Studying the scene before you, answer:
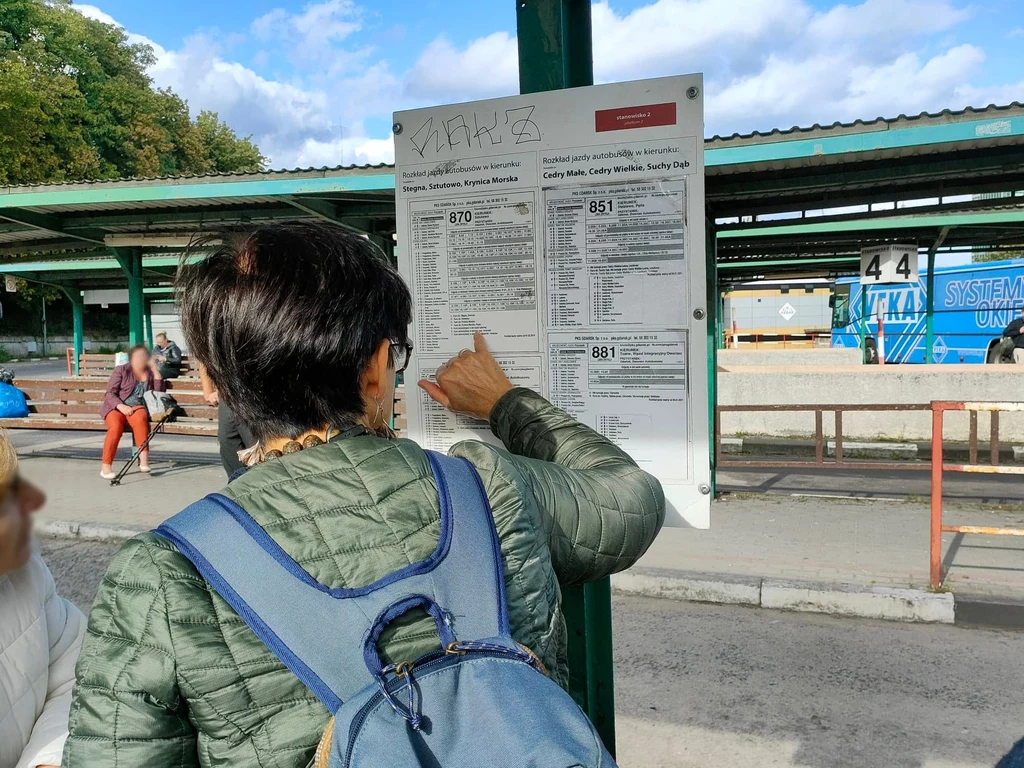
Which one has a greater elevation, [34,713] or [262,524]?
[262,524]

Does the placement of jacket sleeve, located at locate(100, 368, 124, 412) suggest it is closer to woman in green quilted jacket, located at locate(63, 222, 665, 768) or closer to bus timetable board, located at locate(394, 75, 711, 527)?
bus timetable board, located at locate(394, 75, 711, 527)

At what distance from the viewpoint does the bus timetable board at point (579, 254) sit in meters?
1.77

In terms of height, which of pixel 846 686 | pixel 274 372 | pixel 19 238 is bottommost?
pixel 846 686

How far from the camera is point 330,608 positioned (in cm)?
90

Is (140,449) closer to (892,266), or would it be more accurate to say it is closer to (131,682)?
(131,682)

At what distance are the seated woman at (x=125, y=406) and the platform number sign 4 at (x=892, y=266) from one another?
8354mm

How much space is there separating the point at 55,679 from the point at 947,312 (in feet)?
72.0

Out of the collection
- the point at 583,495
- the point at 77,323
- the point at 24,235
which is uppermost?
the point at 24,235

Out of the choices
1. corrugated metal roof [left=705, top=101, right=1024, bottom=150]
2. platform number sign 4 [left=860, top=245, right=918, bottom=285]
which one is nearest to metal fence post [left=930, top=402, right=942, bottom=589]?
corrugated metal roof [left=705, top=101, right=1024, bottom=150]

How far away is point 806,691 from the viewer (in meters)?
3.94

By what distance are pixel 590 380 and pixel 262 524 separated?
106 cm

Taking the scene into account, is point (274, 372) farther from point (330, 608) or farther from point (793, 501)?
point (793, 501)

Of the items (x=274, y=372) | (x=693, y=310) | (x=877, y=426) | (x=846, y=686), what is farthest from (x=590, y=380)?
(x=877, y=426)

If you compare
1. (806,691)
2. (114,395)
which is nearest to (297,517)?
(806,691)
